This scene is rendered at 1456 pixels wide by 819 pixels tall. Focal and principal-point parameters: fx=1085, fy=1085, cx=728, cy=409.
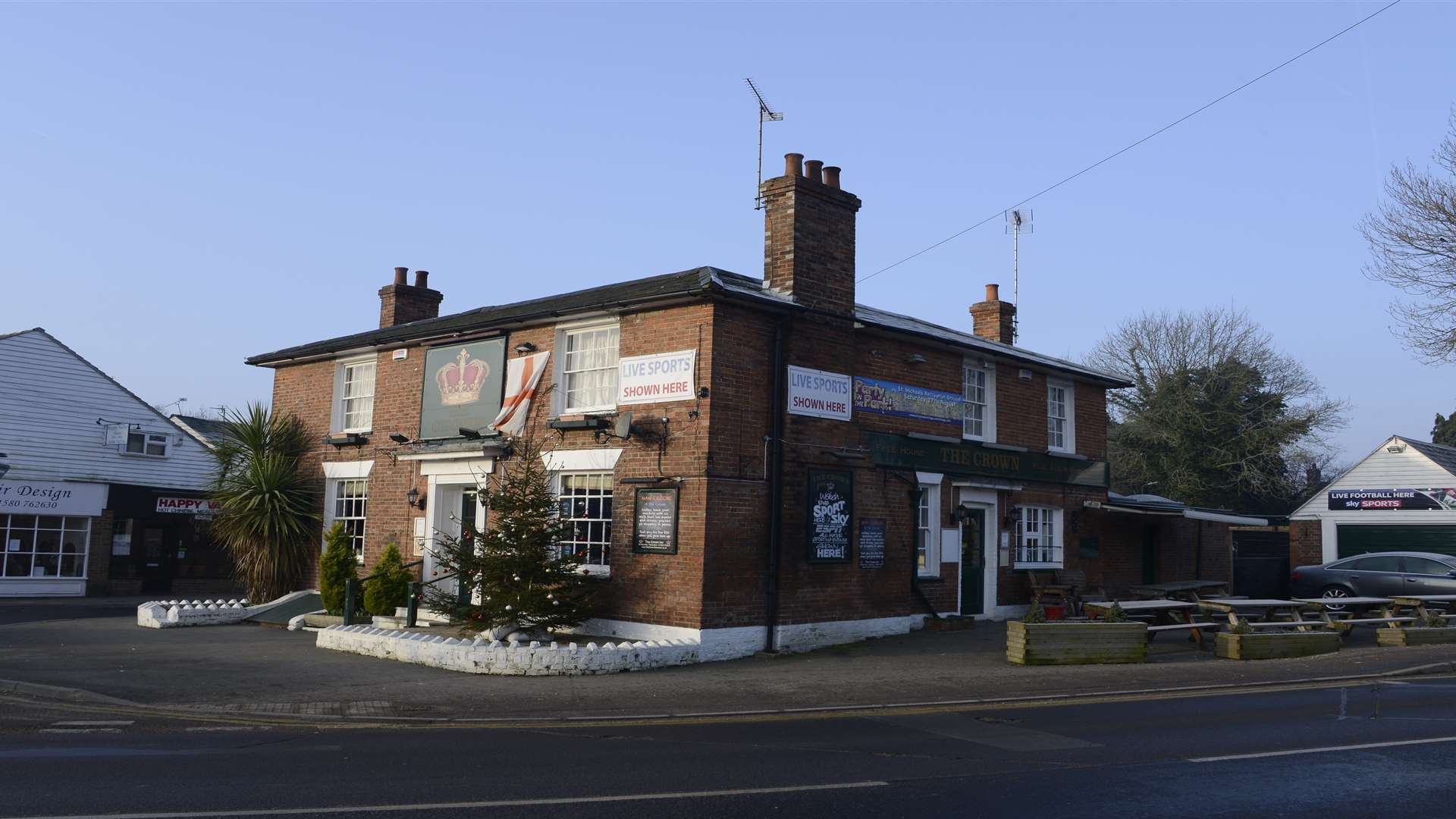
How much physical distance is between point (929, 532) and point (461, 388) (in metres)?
8.37

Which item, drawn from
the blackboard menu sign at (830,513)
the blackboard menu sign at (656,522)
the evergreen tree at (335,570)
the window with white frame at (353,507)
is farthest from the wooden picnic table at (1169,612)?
the window with white frame at (353,507)

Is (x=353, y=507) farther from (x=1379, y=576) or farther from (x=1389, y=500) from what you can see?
(x=1389, y=500)

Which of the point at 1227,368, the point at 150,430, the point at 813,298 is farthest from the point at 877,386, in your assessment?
the point at 1227,368

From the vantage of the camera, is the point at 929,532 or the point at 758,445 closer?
the point at 758,445

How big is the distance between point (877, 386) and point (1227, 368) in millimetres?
30494

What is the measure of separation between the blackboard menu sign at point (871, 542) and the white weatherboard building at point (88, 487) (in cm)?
1979

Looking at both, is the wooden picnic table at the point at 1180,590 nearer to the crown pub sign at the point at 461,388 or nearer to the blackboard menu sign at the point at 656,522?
the blackboard menu sign at the point at 656,522

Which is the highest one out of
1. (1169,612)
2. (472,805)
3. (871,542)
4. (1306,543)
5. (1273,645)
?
(1306,543)

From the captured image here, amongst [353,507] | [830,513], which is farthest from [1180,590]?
[353,507]

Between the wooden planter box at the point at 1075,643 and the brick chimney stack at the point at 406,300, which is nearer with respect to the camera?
the wooden planter box at the point at 1075,643

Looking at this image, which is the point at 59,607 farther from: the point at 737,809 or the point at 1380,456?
the point at 1380,456

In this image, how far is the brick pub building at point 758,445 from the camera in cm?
1529

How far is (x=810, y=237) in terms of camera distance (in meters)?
16.7

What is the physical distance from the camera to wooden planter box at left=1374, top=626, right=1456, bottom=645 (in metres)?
16.8
